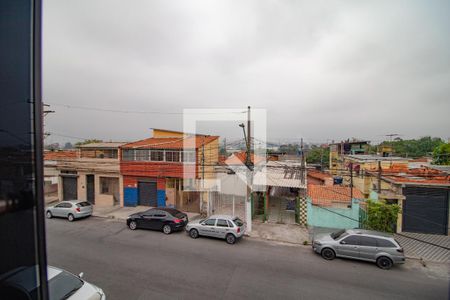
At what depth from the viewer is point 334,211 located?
12039 millimetres

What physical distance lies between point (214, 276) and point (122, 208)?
11.5 meters

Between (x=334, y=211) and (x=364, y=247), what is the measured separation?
139 inches

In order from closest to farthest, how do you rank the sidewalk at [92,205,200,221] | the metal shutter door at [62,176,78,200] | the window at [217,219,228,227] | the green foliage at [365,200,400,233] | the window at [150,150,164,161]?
the window at [217,219,228,227]
the green foliage at [365,200,400,233]
the sidewalk at [92,205,200,221]
the window at [150,150,164,161]
the metal shutter door at [62,176,78,200]

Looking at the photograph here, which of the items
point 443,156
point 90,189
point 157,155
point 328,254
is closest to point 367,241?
point 328,254

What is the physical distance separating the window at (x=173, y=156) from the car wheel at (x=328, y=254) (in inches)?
409

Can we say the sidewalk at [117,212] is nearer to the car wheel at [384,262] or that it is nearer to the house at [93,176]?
the house at [93,176]

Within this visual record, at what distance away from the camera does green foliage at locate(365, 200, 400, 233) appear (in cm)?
1138

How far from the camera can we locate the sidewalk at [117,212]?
14.6m

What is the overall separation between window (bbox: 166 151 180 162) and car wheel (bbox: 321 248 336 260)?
34.0 feet

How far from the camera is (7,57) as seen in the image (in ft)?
3.32

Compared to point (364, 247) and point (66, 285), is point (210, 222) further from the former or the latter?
point (66, 285)

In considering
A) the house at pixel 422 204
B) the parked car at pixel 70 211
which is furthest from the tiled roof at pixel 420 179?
the parked car at pixel 70 211


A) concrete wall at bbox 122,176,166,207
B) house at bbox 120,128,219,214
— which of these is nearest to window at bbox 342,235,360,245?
house at bbox 120,128,219,214

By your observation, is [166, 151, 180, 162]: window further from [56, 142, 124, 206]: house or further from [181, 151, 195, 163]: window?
[56, 142, 124, 206]: house
